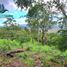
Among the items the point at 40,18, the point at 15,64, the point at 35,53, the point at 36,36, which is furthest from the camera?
the point at 36,36

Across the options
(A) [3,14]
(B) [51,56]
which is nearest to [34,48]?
(B) [51,56]

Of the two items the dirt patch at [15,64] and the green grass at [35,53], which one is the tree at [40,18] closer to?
the green grass at [35,53]

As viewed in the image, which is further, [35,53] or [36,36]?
[36,36]

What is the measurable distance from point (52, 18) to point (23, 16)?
1630 mm

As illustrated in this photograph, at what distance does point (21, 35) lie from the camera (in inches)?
490

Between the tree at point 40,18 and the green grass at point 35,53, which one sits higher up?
the tree at point 40,18

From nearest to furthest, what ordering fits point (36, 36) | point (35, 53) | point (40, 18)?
point (35, 53), point (40, 18), point (36, 36)

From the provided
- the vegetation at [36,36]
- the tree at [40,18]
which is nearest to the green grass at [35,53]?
the vegetation at [36,36]

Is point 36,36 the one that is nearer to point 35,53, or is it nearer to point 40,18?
point 40,18

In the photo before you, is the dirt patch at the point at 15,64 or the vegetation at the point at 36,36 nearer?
the dirt patch at the point at 15,64

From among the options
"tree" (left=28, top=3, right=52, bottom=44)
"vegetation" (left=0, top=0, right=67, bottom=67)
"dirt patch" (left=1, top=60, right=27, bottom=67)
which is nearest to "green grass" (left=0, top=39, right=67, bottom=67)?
"vegetation" (left=0, top=0, right=67, bottom=67)

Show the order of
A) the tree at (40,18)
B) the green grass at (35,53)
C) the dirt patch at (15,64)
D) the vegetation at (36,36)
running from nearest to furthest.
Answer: the dirt patch at (15,64)
the green grass at (35,53)
the vegetation at (36,36)
the tree at (40,18)

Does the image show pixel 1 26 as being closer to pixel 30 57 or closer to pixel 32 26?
pixel 32 26

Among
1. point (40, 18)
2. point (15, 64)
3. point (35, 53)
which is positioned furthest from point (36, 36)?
point (15, 64)
